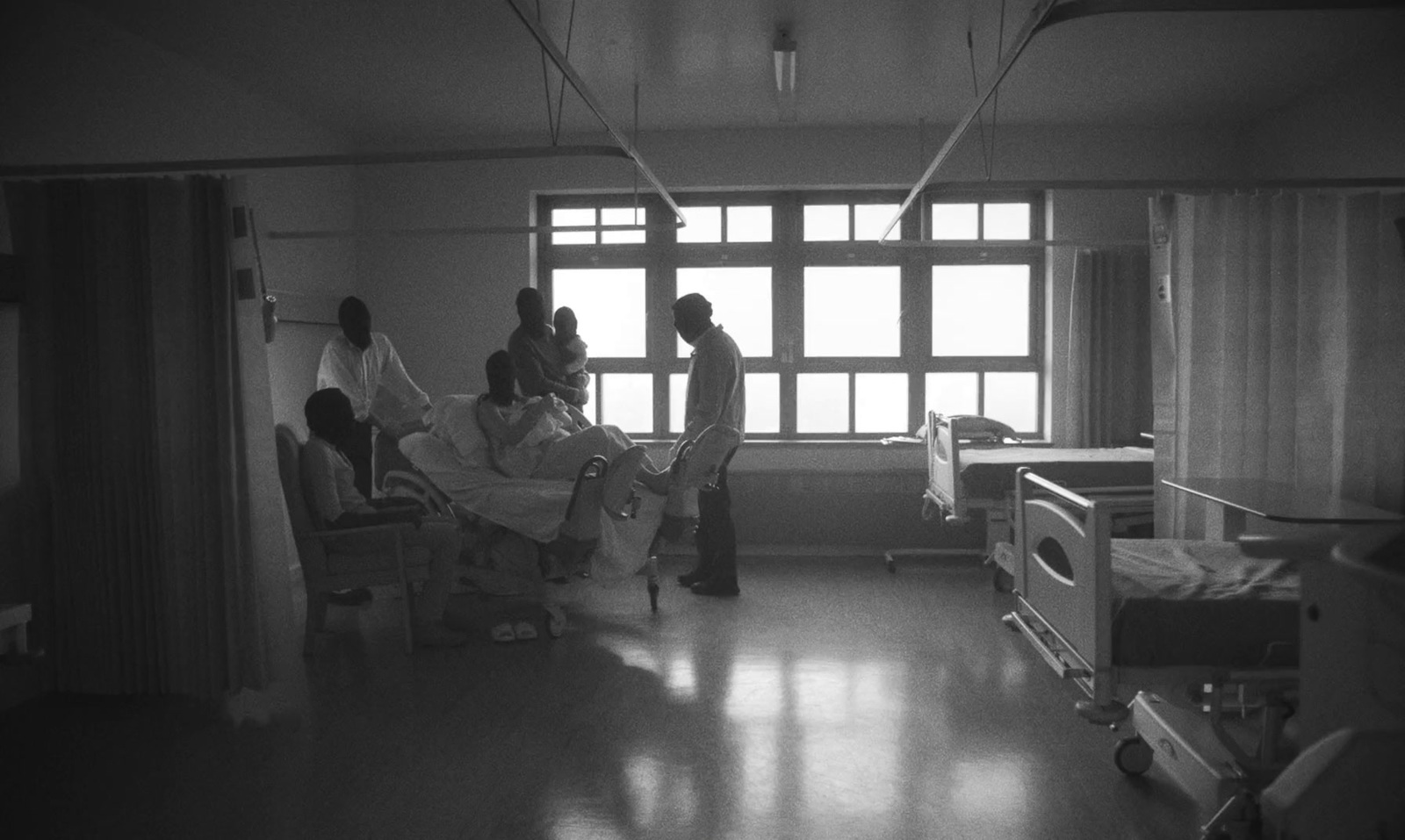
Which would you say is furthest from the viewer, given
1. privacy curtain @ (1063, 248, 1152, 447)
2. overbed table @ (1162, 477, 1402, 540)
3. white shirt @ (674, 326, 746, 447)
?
privacy curtain @ (1063, 248, 1152, 447)

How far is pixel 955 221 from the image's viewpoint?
7.18 m

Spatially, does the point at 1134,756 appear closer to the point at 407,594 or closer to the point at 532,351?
the point at 407,594

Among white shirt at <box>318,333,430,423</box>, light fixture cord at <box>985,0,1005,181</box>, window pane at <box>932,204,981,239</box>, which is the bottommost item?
white shirt at <box>318,333,430,423</box>

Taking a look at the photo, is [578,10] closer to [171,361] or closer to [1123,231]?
[171,361]

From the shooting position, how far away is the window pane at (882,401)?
23.9 feet

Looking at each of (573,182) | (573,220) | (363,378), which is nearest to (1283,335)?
(363,378)

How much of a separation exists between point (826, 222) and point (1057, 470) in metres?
2.66

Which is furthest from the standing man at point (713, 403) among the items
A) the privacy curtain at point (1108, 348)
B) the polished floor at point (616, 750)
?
the privacy curtain at point (1108, 348)

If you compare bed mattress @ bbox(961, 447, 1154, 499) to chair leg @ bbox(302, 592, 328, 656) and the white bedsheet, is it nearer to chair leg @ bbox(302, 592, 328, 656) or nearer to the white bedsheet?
the white bedsheet

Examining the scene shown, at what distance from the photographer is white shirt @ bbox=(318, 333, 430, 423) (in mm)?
5633

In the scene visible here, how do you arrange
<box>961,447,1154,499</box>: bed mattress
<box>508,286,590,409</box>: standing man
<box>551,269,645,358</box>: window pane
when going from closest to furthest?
<box>961,447,1154,499</box>: bed mattress → <box>508,286,590,409</box>: standing man → <box>551,269,645,358</box>: window pane

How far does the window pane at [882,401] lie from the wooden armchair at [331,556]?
3.76 m

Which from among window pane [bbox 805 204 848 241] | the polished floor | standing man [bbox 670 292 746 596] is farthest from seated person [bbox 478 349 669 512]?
window pane [bbox 805 204 848 241]

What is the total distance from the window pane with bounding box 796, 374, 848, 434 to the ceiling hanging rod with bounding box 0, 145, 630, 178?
134 inches
